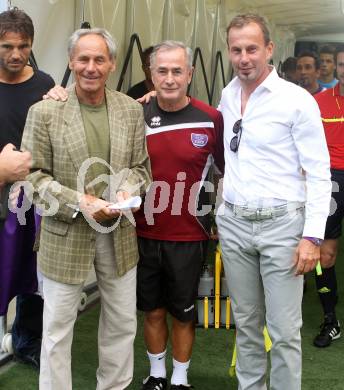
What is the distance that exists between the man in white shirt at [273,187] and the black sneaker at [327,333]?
3.68 feet

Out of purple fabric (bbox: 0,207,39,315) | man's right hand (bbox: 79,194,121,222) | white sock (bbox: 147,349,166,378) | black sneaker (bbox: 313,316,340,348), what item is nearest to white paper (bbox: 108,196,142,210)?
man's right hand (bbox: 79,194,121,222)

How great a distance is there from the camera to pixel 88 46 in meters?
2.14

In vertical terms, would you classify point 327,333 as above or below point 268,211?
below

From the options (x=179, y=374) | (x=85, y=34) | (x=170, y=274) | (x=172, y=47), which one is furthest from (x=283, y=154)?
(x=179, y=374)

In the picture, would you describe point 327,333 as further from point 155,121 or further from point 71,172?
point 71,172

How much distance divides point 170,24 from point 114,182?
323 centimetres

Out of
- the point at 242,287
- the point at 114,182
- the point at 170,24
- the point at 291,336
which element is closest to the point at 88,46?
the point at 114,182

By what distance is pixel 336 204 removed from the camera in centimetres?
324

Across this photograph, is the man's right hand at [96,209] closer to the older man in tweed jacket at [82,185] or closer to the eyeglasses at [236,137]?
the older man in tweed jacket at [82,185]

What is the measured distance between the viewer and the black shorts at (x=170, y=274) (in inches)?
97.4

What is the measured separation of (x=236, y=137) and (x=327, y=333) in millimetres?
1662

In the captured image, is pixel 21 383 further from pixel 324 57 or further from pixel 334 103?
pixel 324 57

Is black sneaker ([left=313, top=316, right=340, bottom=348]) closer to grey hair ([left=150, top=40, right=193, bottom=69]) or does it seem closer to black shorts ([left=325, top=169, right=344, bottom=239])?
black shorts ([left=325, top=169, right=344, bottom=239])

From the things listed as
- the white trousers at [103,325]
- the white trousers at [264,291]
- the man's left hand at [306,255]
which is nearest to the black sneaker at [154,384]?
the white trousers at [103,325]
